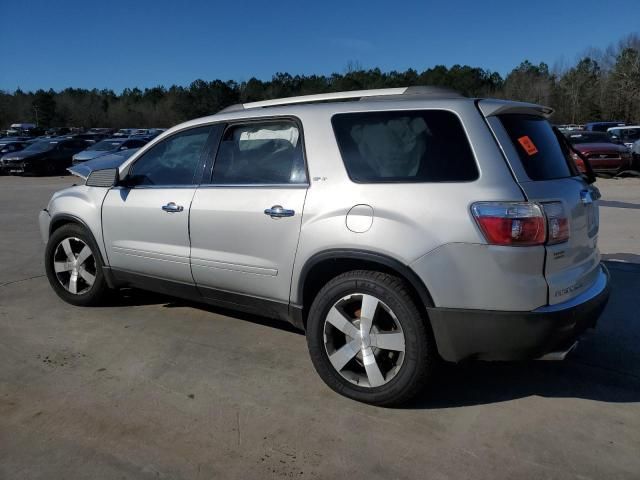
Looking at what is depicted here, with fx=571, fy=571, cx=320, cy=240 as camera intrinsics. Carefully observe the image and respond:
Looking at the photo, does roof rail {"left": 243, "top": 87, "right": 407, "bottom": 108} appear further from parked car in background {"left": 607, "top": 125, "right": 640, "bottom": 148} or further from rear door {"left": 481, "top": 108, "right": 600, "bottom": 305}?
parked car in background {"left": 607, "top": 125, "right": 640, "bottom": 148}

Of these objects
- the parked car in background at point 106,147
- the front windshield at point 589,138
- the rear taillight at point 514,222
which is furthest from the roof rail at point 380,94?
the parked car in background at point 106,147

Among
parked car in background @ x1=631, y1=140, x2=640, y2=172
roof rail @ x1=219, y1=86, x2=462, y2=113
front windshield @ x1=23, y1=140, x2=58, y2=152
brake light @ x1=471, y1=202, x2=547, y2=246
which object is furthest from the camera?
front windshield @ x1=23, y1=140, x2=58, y2=152

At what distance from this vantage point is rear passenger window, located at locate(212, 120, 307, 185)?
148 inches

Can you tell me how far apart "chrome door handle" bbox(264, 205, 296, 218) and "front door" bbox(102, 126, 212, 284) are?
32.2 inches

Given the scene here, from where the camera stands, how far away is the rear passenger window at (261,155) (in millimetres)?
3762

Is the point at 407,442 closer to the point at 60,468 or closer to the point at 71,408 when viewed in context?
the point at 60,468

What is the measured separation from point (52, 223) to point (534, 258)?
14.2ft

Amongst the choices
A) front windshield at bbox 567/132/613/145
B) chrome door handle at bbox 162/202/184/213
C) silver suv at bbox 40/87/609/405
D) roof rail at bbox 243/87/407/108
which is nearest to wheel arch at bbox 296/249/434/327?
silver suv at bbox 40/87/609/405

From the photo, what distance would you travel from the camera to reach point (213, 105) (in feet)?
198

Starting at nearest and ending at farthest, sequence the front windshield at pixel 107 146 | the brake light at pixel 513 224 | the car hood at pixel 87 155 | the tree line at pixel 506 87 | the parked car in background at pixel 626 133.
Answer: the brake light at pixel 513 224
the car hood at pixel 87 155
the front windshield at pixel 107 146
the parked car in background at pixel 626 133
the tree line at pixel 506 87

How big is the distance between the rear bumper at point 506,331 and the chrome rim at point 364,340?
0.27 meters

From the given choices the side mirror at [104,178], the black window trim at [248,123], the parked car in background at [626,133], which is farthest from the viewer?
the parked car in background at [626,133]

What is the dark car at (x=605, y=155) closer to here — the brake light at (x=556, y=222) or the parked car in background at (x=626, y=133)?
the parked car in background at (x=626, y=133)

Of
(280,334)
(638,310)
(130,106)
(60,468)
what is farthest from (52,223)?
(130,106)
